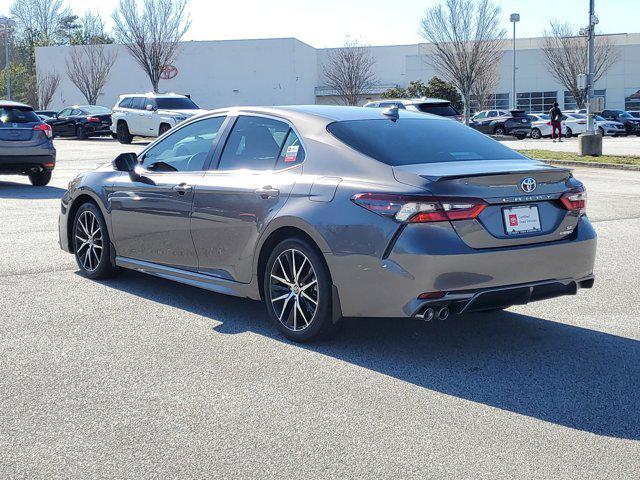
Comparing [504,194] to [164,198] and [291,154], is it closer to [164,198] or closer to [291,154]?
[291,154]

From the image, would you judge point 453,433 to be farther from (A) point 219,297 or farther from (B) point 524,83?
(B) point 524,83

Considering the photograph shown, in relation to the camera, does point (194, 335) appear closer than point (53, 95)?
Yes

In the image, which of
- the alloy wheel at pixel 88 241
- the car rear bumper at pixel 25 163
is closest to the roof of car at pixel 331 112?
the alloy wheel at pixel 88 241

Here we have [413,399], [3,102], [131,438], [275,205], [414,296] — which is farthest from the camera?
[3,102]

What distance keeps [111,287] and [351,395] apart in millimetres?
3622

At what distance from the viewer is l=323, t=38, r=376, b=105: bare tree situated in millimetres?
66562

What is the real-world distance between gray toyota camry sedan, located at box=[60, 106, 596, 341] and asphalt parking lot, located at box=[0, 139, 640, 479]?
15.1 inches

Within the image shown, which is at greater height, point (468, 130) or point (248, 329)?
point (468, 130)

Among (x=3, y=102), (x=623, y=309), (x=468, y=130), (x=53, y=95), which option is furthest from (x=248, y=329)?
(x=53, y=95)

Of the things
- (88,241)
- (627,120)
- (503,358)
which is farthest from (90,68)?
(503,358)

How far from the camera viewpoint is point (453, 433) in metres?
4.42

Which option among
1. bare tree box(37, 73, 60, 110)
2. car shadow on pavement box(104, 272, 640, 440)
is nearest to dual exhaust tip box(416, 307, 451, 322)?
car shadow on pavement box(104, 272, 640, 440)

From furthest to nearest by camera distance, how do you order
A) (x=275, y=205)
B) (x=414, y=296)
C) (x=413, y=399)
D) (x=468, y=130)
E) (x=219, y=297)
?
(x=219, y=297), (x=468, y=130), (x=275, y=205), (x=414, y=296), (x=413, y=399)

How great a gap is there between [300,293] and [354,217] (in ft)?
2.39
